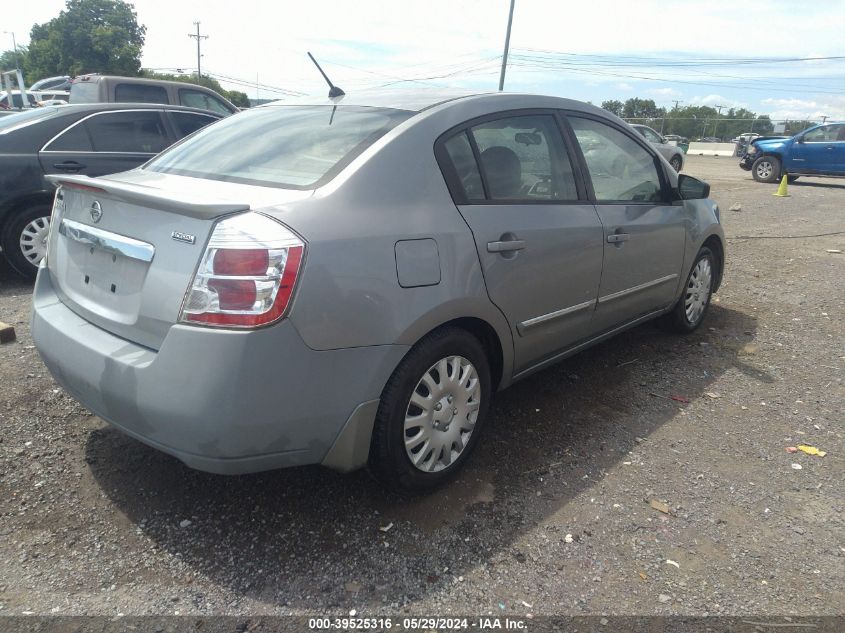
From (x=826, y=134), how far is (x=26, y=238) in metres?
18.9

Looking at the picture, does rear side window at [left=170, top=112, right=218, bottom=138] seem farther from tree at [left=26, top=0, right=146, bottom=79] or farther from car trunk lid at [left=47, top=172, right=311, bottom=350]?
tree at [left=26, top=0, right=146, bottom=79]

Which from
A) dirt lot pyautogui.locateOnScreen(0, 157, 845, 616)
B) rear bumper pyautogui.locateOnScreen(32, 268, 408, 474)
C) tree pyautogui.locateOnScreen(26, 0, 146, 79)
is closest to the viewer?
rear bumper pyautogui.locateOnScreen(32, 268, 408, 474)

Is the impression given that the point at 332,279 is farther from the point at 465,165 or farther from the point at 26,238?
the point at 26,238

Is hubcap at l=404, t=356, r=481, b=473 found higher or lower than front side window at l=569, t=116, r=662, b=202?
lower

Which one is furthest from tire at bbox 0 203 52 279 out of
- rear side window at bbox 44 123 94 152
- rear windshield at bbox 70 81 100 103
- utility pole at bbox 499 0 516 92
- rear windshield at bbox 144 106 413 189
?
utility pole at bbox 499 0 516 92

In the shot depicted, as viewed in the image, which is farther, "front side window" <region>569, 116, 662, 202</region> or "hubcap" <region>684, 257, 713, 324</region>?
"hubcap" <region>684, 257, 713, 324</region>

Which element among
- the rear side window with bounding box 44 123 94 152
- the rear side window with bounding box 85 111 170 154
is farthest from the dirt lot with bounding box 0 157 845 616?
the rear side window with bounding box 85 111 170 154

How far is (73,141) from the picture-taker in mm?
5832

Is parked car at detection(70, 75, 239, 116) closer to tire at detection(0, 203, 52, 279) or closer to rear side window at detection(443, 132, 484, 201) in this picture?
tire at detection(0, 203, 52, 279)

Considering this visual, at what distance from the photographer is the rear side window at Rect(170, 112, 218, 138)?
672 centimetres

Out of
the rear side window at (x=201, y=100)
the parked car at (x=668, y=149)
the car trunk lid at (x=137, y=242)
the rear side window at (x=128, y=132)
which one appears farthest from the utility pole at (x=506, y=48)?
the car trunk lid at (x=137, y=242)

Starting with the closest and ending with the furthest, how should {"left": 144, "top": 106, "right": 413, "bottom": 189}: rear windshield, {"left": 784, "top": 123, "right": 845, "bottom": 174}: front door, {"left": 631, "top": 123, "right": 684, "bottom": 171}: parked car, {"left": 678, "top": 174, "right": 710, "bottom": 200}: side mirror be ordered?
{"left": 144, "top": 106, "right": 413, "bottom": 189}: rear windshield, {"left": 678, "top": 174, "right": 710, "bottom": 200}: side mirror, {"left": 784, "top": 123, "right": 845, "bottom": 174}: front door, {"left": 631, "top": 123, "right": 684, "bottom": 171}: parked car

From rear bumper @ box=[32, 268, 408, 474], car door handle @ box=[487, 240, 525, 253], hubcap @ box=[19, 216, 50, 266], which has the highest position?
car door handle @ box=[487, 240, 525, 253]

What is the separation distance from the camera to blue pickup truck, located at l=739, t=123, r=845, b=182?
1681 centimetres
